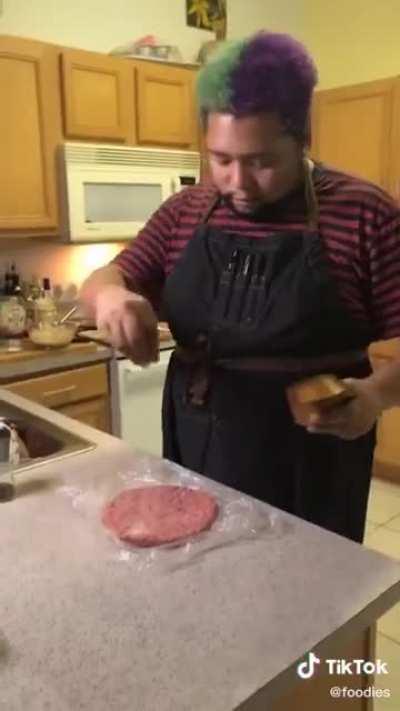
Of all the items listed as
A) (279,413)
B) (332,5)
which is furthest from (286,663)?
(332,5)

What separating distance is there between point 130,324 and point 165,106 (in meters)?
2.03

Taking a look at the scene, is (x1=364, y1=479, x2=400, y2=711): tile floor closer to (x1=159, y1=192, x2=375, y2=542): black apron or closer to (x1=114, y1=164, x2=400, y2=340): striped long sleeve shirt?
(x1=159, y1=192, x2=375, y2=542): black apron

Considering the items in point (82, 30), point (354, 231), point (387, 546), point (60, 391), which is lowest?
point (387, 546)

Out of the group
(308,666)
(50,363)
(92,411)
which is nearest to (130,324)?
(308,666)

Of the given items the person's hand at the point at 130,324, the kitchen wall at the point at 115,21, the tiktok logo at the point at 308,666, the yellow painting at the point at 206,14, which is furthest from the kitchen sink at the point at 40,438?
the yellow painting at the point at 206,14

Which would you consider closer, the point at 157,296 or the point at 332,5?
the point at 157,296

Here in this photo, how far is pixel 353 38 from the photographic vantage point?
3215 millimetres

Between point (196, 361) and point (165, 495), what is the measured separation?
267mm

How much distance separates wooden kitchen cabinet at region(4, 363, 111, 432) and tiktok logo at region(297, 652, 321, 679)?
68.8 inches

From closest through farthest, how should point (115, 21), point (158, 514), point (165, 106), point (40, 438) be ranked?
point (158, 514) < point (40, 438) < point (165, 106) < point (115, 21)

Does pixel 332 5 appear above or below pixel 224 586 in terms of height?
above

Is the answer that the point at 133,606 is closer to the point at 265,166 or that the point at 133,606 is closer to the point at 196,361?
the point at 196,361

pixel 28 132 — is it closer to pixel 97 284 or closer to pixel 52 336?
pixel 52 336

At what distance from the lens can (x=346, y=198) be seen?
0.94 meters
